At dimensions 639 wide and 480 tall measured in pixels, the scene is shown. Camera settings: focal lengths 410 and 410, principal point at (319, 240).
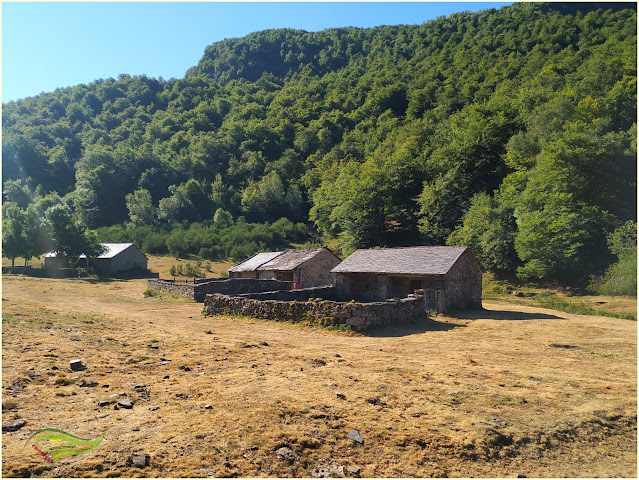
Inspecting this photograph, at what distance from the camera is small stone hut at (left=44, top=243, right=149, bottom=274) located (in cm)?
4672

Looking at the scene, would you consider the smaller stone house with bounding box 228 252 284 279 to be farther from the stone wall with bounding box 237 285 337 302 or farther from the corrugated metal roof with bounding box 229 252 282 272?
the stone wall with bounding box 237 285 337 302

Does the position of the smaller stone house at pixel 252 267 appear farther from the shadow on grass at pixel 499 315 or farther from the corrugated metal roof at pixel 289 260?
the shadow on grass at pixel 499 315

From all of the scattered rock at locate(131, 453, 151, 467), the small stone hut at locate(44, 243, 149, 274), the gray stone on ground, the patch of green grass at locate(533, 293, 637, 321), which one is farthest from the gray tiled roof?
the small stone hut at locate(44, 243, 149, 274)

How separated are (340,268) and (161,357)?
51.3 ft

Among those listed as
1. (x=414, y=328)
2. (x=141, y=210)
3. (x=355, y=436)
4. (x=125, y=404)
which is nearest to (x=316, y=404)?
(x=355, y=436)

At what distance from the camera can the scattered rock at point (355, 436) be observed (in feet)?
19.4

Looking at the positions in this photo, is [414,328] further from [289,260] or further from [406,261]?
[289,260]

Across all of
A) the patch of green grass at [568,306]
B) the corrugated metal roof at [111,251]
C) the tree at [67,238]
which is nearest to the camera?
the patch of green grass at [568,306]

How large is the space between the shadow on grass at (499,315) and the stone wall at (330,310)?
2.66 metres

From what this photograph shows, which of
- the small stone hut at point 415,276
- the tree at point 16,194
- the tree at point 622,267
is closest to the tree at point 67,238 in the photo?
the small stone hut at point 415,276

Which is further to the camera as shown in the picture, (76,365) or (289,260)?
(289,260)

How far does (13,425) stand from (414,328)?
13458 millimetres

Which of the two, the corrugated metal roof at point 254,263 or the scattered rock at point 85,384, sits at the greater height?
the corrugated metal roof at point 254,263

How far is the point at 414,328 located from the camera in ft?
54.0
